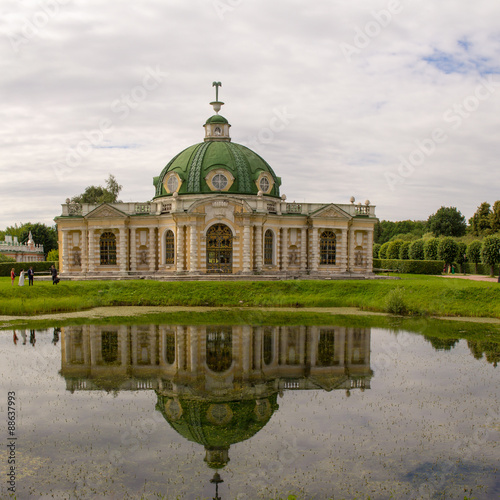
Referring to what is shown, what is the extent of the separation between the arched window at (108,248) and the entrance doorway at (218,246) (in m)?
9.39

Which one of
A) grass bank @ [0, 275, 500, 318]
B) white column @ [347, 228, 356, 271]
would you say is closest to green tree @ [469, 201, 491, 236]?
white column @ [347, 228, 356, 271]

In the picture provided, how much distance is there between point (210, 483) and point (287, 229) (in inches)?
1559

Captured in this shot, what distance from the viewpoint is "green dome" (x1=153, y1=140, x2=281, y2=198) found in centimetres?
4750

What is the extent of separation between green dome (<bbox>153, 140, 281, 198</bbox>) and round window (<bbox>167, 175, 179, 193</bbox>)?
0.33m

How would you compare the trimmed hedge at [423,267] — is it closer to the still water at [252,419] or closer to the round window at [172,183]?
the round window at [172,183]

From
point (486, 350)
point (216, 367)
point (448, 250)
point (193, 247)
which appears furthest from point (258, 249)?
point (448, 250)

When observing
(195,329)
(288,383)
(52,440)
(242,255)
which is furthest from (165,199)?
(52,440)

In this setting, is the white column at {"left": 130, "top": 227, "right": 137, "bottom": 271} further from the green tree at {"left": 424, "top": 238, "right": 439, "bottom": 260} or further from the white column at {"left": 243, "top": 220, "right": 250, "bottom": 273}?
the green tree at {"left": 424, "top": 238, "right": 439, "bottom": 260}

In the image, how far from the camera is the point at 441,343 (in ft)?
72.8

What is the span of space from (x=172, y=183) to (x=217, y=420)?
38.0m

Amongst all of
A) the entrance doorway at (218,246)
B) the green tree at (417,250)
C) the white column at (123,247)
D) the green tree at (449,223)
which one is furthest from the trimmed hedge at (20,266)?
the green tree at (449,223)

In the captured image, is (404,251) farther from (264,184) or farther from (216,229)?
(216,229)

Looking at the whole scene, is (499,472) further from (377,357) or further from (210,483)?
(377,357)

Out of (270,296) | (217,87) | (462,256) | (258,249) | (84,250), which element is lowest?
(270,296)
